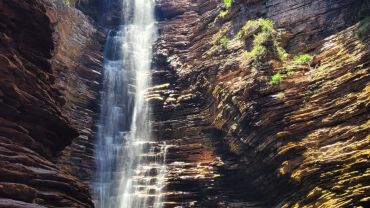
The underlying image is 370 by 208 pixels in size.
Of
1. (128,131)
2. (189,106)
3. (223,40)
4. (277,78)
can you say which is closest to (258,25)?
(223,40)

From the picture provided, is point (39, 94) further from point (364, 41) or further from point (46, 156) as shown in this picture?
point (364, 41)

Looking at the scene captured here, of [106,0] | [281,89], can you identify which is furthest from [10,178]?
[106,0]

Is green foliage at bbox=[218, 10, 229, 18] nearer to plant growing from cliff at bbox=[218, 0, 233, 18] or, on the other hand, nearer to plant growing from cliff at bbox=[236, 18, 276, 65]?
plant growing from cliff at bbox=[218, 0, 233, 18]

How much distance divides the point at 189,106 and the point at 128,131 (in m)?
3.54

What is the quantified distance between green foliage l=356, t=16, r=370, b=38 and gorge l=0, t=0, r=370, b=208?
0.06 meters

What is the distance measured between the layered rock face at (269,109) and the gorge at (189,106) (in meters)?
0.06

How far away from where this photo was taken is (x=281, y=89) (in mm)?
18094

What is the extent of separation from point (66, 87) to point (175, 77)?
6.18m

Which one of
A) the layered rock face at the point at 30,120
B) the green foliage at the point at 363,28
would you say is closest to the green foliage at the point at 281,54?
the green foliage at the point at 363,28

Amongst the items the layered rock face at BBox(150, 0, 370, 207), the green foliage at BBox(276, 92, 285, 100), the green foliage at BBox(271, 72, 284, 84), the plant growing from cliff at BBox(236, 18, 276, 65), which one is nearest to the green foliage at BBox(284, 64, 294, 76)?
the layered rock face at BBox(150, 0, 370, 207)

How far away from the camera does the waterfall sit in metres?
20.1

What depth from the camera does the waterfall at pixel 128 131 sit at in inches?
792

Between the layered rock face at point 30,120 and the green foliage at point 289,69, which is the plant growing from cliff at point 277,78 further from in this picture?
the layered rock face at point 30,120

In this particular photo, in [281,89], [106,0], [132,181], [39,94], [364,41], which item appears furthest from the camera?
[106,0]
